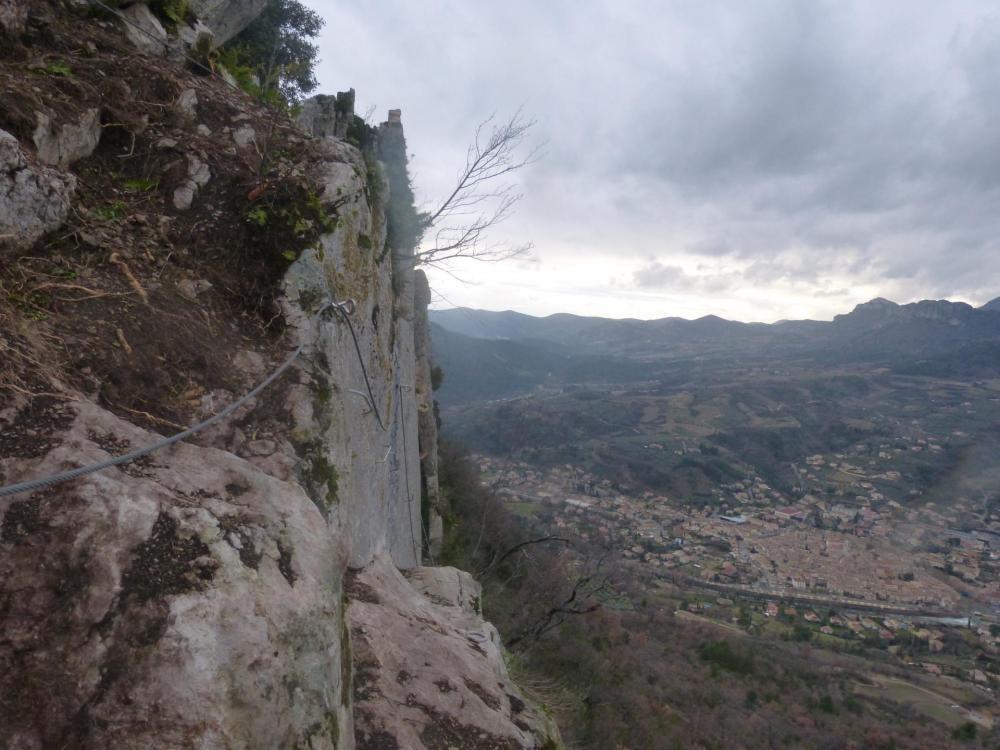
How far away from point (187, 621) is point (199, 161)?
471cm

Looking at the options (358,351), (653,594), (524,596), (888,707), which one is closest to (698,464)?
(653,594)

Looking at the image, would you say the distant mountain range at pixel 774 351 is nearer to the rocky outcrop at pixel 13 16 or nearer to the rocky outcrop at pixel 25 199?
the rocky outcrop at pixel 13 16

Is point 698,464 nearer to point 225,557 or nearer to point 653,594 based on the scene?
point 653,594

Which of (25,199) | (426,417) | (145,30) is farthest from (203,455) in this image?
(426,417)

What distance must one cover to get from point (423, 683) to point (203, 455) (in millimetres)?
2020

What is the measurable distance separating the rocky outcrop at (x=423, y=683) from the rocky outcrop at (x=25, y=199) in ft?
11.2

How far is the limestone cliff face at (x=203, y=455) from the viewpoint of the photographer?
207 cm

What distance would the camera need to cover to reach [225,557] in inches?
96.0

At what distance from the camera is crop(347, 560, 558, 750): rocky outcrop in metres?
3.29

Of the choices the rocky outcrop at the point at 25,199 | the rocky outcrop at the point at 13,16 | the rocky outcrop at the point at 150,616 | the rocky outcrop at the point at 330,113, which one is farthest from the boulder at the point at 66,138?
the rocky outcrop at the point at 330,113

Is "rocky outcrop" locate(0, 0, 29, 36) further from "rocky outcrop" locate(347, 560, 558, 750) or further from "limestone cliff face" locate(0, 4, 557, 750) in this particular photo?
"rocky outcrop" locate(347, 560, 558, 750)

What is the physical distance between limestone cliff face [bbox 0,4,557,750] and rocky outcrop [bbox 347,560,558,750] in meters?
0.02

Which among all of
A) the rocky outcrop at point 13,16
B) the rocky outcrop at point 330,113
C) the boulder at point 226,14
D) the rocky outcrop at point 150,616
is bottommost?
the rocky outcrop at point 150,616

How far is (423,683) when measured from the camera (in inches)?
144
